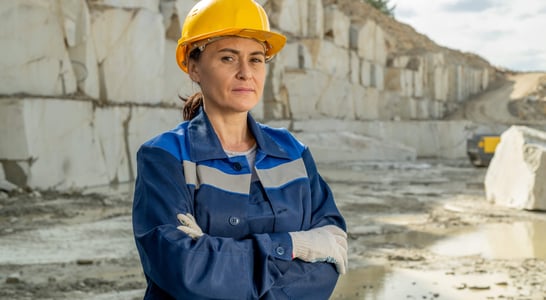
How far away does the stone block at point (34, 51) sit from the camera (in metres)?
7.59

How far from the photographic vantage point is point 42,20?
8086mm

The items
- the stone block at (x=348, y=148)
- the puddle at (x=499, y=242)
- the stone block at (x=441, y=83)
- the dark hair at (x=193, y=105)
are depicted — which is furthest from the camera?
the stone block at (x=441, y=83)

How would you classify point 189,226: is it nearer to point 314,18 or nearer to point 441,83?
point 314,18

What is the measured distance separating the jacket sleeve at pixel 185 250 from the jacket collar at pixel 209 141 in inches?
2.7

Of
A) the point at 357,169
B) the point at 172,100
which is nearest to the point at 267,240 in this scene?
the point at 172,100

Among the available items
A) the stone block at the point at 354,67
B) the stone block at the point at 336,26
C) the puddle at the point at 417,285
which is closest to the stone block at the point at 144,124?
the puddle at the point at 417,285

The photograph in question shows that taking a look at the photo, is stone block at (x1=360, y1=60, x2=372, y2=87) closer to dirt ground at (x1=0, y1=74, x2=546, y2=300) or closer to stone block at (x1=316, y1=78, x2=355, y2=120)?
stone block at (x1=316, y1=78, x2=355, y2=120)

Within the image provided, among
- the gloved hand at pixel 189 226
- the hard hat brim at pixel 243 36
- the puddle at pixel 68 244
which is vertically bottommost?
the puddle at pixel 68 244

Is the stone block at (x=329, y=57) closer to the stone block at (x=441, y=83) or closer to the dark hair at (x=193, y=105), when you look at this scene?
the stone block at (x=441, y=83)

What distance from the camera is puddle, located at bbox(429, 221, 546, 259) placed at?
529 cm

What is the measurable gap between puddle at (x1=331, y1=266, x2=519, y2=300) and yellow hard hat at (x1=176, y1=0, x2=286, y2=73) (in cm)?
246

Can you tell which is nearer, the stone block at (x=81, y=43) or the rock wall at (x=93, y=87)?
the rock wall at (x=93, y=87)

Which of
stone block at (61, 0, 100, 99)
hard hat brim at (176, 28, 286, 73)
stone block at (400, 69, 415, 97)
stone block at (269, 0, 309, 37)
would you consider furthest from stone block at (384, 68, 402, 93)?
hard hat brim at (176, 28, 286, 73)

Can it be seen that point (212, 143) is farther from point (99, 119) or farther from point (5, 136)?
point (99, 119)
